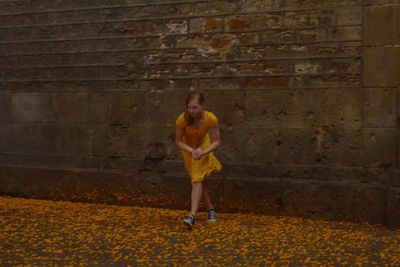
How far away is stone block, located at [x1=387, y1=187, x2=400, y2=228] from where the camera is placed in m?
6.41

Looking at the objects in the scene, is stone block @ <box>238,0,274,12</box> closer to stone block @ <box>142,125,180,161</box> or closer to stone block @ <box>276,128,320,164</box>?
stone block @ <box>276,128,320,164</box>

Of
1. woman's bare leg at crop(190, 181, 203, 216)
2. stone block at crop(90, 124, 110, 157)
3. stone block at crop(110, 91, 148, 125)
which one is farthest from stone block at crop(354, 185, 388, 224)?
stone block at crop(90, 124, 110, 157)

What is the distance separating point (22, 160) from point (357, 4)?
483 centimetres

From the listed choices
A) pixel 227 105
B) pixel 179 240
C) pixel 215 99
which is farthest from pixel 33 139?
pixel 179 240

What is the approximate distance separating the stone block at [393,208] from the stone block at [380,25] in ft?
5.14

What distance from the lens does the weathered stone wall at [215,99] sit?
6664mm

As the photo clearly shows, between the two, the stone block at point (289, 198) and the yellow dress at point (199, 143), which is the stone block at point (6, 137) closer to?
the yellow dress at point (199, 143)

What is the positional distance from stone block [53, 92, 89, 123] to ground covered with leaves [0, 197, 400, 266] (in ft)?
4.28

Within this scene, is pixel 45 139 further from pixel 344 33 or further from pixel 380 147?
pixel 380 147

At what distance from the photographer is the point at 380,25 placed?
6.55 metres

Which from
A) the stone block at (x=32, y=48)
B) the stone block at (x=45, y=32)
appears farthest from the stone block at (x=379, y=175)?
the stone block at (x=32, y=48)

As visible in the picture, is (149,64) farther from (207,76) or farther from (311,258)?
(311,258)

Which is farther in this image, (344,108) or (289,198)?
(289,198)

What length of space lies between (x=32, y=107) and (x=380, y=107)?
14.9 ft
